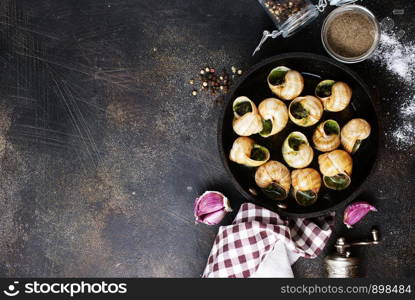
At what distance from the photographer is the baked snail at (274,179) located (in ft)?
4.40

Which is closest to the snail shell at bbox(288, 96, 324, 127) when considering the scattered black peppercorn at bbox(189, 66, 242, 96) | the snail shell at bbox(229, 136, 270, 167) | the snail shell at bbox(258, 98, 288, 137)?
the snail shell at bbox(258, 98, 288, 137)

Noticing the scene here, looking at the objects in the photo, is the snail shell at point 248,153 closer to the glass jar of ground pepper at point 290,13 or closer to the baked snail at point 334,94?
the baked snail at point 334,94

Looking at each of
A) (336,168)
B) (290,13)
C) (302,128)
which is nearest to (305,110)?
(302,128)

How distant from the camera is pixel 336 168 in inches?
51.5

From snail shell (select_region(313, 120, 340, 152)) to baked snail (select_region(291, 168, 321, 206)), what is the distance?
8cm

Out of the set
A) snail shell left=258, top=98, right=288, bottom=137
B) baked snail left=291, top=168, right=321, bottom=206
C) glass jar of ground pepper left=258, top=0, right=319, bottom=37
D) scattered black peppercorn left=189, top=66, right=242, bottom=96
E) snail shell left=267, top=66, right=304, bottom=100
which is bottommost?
baked snail left=291, top=168, right=321, bottom=206

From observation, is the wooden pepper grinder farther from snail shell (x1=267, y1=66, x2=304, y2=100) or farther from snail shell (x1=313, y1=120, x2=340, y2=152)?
snail shell (x1=267, y1=66, x2=304, y2=100)

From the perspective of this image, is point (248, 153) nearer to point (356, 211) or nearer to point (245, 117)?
point (245, 117)

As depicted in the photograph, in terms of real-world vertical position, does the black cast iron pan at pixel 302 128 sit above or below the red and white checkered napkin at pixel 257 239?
above

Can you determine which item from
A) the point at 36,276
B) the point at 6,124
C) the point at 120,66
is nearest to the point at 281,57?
the point at 120,66

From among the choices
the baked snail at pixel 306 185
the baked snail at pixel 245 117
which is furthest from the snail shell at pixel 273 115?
the baked snail at pixel 306 185

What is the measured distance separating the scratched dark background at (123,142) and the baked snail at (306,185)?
0.18 m

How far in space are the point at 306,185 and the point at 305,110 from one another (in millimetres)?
216

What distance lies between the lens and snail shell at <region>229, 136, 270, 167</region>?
4.39ft
